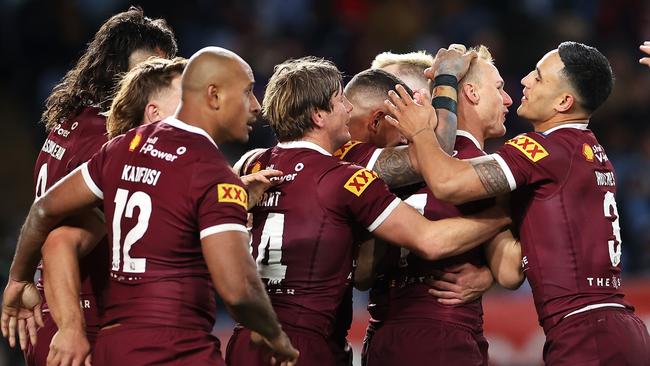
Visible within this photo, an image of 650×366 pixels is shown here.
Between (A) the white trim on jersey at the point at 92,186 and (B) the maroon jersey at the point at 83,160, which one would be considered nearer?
(A) the white trim on jersey at the point at 92,186

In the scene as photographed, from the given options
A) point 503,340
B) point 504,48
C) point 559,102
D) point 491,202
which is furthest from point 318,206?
point 504,48

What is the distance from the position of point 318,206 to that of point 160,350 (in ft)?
3.77

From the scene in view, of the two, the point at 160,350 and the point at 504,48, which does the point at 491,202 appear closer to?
the point at 160,350

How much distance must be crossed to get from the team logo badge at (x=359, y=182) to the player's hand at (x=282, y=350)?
876 millimetres

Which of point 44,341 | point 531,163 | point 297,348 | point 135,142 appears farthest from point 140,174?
point 531,163

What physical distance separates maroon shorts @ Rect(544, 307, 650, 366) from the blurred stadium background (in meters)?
7.78

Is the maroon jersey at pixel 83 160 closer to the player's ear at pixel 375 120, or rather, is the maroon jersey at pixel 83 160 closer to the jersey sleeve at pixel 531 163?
the player's ear at pixel 375 120

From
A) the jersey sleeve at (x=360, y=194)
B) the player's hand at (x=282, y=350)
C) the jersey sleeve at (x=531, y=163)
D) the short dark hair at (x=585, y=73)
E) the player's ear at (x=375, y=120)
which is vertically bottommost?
the player's hand at (x=282, y=350)

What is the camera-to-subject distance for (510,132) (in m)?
13.9

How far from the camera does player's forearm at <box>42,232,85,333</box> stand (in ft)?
17.4

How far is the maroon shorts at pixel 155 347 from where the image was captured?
4.98 meters

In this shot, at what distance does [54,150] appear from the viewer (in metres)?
6.22

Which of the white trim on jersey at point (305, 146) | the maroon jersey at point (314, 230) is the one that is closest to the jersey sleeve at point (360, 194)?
the maroon jersey at point (314, 230)

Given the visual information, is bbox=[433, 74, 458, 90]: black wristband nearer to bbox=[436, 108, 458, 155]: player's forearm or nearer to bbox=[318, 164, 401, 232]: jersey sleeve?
bbox=[436, 108, 458, 155]: player's forearm
